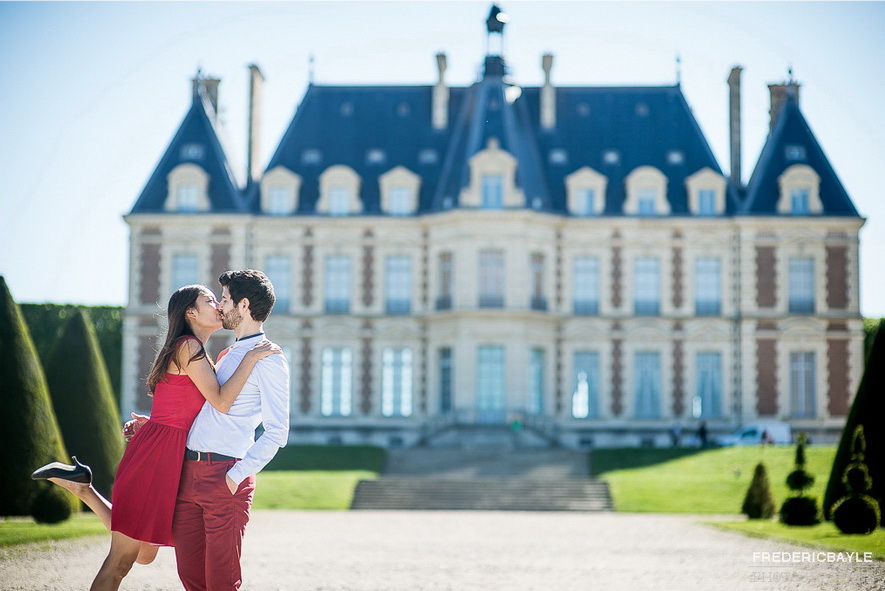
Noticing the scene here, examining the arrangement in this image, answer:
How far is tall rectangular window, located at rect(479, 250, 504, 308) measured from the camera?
33281mm

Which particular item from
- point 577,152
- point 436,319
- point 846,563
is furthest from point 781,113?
point 846,563

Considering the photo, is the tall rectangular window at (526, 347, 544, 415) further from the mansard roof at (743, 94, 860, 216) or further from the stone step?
the stone step

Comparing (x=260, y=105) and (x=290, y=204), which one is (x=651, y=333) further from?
(x=260, y=105)

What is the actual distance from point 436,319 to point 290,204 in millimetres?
5605

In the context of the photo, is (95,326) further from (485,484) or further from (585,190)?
(485,484)

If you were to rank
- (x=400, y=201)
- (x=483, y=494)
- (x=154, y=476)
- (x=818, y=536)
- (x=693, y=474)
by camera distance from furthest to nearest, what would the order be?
(x=400, y=201)
(x=693, y=474)
(x=483, y=494)
(x=818, y=536)
(x=154, y=476)

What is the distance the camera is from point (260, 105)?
36.5 metres

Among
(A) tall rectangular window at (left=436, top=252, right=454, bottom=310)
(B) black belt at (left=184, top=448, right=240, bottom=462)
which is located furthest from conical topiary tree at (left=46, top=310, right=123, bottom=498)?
(A) tall rectangular window at (left=436, top=252, right=454, bottom=310)

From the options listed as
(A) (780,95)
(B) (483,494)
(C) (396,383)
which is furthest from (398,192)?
(B) (483,494)

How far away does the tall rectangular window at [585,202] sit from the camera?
34.7 metres

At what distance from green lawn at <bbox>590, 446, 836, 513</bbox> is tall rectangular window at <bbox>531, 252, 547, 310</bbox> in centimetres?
566

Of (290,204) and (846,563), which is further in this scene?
(290,204)

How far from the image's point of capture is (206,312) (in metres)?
6.65

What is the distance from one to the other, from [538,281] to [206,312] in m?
27.8
